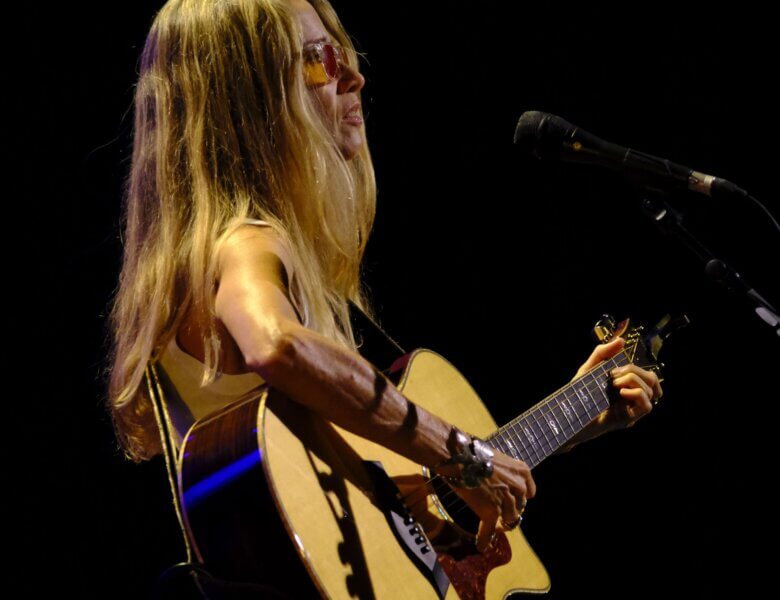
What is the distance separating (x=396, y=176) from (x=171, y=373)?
2.33 m

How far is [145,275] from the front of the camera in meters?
2.16

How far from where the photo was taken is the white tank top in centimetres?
200

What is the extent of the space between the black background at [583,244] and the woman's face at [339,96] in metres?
1.23

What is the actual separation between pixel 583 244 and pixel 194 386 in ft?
8.59

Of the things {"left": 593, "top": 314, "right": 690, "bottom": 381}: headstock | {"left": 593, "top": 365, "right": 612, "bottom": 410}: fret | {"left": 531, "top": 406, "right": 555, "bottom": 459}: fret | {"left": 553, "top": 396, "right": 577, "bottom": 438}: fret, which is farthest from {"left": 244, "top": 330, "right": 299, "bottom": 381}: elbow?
{"left": 593, "top": 314, "right": 690, "bottom": 381}: headstock

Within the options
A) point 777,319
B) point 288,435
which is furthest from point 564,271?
point 288,435

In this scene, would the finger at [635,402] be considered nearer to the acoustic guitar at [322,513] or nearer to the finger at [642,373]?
the finger at [642,373]

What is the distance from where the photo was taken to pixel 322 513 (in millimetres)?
1708

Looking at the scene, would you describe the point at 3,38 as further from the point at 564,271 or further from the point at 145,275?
the point at 564,271

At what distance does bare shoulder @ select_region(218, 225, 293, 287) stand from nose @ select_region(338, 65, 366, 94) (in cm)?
74

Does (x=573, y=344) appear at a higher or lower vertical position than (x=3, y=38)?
lower

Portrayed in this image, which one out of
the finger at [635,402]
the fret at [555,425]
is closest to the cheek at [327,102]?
the fret at [555,425]

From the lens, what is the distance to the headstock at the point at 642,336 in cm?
296

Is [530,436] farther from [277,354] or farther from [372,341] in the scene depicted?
[277,354]
